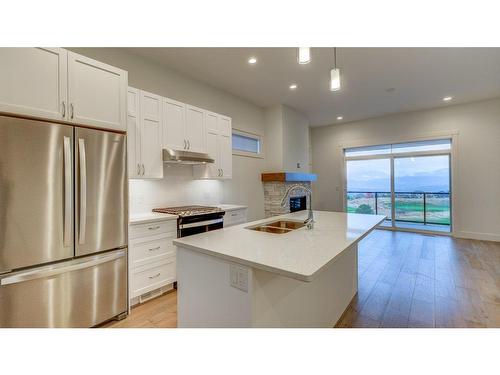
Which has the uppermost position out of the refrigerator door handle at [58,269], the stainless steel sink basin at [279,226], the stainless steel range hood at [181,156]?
Answer: the stainless steel range hood at [181,156]

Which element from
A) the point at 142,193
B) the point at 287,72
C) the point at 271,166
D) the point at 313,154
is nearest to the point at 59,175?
the point at 142,193

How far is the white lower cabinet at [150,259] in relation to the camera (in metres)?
2.47

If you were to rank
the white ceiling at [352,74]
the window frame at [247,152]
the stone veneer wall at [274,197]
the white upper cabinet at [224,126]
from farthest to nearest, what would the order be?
the stone veneer wall at [274,197] < the window frame at [247,152] < the white upper cabinet at [224,126] < the white ceiling at [352,74]

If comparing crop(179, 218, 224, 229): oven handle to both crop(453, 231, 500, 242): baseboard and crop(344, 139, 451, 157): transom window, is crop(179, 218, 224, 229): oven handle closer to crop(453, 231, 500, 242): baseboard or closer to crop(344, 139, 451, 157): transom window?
crop(344, 139, 451, 157): transom window

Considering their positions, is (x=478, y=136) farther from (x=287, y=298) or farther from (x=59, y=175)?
(x=59, y=175)

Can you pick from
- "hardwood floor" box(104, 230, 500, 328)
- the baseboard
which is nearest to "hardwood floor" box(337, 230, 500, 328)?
"hardwood floor" box(104, 230, 500, 328)

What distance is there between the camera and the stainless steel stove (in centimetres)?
290

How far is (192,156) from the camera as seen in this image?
3.21 m

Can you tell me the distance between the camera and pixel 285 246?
60.4 inches

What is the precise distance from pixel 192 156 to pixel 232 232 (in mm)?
1611

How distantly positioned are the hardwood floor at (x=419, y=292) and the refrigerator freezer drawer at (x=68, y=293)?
0.90 feet

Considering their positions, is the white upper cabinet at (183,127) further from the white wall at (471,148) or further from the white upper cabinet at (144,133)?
the white wall at (471,148)

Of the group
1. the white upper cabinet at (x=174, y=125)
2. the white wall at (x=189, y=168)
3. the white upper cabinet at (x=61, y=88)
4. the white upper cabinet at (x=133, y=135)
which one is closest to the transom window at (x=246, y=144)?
the white wall at (x=189, y=168)
